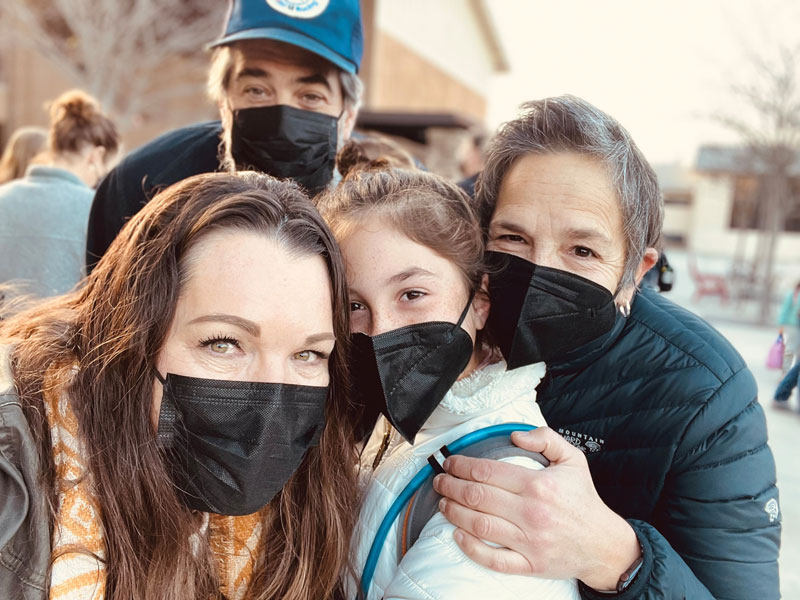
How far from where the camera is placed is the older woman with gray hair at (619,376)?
1.48 meters

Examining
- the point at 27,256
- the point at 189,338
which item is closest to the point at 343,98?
the point at 189,338

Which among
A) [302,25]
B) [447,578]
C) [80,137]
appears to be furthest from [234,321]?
[80,137]

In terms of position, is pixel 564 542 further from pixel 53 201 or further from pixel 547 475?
pixel 53 201

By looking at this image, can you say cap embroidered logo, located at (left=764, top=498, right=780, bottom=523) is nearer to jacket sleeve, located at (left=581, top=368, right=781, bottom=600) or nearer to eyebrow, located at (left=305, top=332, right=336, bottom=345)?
jacket sleeve, located at (left=581, top=368, right=781, bottom=600)

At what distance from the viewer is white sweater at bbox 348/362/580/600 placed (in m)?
1.27

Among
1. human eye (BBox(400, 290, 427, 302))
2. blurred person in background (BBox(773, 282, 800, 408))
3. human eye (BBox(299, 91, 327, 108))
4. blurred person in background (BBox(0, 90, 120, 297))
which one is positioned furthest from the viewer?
blurred person in background (BBox(0, 90, 120, 297))

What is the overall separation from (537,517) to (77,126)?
383cm

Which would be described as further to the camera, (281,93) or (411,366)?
(281,93)

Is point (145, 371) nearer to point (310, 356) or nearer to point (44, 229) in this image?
point (310, 356)

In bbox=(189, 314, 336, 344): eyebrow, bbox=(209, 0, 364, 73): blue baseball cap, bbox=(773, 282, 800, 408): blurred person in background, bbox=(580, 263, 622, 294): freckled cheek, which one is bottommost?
bbox=(773, 282, 800, 408): blurred person in background

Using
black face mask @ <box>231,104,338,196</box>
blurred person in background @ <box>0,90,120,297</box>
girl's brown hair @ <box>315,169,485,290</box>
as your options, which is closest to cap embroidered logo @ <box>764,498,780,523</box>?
girl's brown hair @ <box>315,169,485,290</box>

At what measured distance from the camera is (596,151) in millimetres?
1676

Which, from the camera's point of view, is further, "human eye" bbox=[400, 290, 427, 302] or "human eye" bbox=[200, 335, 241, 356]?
"human eye" bbox=[400, 290, 427, 302]

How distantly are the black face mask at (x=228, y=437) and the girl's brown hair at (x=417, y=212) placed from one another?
46 centimetres
